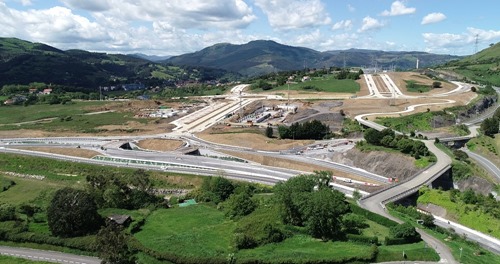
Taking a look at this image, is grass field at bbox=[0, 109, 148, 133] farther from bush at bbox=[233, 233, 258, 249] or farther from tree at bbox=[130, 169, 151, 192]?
bush at bbox=[233, 233, 258, 249]

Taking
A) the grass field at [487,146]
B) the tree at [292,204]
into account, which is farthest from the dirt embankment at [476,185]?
the tree at [292,204]

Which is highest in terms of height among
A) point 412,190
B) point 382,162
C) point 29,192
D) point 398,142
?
point 398,142

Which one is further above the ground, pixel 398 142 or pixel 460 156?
pixel 398 142

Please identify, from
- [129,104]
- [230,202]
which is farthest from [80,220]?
[129,104]

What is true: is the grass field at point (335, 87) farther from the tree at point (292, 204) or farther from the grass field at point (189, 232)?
the tree at point (292, 204)

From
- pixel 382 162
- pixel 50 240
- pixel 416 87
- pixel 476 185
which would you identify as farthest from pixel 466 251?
pixel 416 87

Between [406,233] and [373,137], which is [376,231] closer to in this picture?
[406,233]

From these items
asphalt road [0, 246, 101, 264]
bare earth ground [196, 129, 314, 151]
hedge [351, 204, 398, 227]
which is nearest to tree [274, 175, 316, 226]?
hedge [351, 204, 398, 227]
